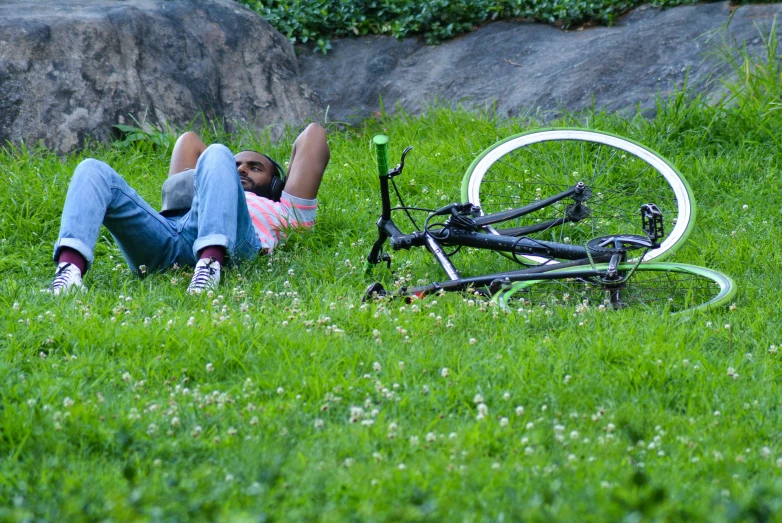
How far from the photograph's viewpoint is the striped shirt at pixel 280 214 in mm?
5320

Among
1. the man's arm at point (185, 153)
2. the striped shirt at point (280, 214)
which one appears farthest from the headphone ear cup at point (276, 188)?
the man's arm at point (185, 153)

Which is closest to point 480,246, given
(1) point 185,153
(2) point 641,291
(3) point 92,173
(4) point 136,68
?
(2) point 641,291

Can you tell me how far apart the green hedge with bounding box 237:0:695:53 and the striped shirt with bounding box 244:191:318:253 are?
405 cm

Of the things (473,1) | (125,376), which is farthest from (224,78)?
(125,376)

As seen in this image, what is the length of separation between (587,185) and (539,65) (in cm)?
297

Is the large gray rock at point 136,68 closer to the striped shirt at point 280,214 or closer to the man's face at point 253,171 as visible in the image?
the man's face at point 253,171

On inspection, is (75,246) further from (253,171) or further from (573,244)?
(573,244)

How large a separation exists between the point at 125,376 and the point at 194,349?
333 millimetres

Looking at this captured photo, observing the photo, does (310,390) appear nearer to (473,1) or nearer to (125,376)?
(125,376)

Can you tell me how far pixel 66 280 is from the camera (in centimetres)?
435

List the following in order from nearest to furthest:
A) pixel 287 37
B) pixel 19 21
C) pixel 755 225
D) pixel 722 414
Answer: pixel 722 414
pixel 755 225
pixel 19 21
pixel 287 37

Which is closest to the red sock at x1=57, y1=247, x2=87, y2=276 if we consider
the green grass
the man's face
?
the green grass

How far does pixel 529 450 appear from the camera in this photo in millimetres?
2762

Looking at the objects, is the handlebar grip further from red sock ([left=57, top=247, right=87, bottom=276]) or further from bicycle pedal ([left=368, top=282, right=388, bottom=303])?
red sock ([left=57, top=247, right=87, bottom=276])
